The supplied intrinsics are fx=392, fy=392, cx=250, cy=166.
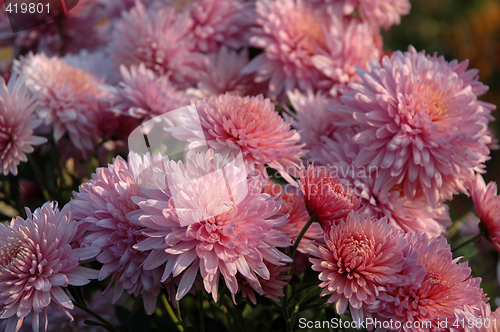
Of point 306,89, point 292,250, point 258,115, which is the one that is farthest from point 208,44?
point 292,250

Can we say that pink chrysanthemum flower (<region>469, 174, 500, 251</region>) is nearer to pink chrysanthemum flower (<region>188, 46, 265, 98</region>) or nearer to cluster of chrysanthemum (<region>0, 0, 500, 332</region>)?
cluster of chrysanthemum (<region>0, 0, 500, 332</region>)

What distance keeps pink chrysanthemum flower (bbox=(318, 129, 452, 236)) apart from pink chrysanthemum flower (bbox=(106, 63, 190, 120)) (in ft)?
0.84

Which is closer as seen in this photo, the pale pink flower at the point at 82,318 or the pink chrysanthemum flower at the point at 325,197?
the pink chrysanthemum flower at the point at 325,197

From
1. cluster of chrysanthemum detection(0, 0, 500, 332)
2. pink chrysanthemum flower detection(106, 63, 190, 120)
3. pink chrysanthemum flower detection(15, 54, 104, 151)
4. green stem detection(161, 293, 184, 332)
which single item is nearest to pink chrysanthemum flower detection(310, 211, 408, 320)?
cluster of chrysanthemum detection(0, 0, 500, 332)

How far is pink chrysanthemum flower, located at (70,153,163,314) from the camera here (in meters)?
0.41

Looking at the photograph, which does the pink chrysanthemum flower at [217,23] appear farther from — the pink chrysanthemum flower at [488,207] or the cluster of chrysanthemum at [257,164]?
the pink chrysanthemum flower at [488,207]

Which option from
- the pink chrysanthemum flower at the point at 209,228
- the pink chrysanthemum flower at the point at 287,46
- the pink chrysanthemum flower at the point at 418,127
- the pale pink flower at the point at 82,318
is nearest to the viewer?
the pink chrysanthemum flower at the point at 209,228

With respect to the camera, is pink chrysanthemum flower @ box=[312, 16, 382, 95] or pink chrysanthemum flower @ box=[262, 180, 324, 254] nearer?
pink chrysanthemum flower @ box=[262, 180, 324, 254]

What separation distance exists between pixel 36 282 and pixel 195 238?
0.56 ft

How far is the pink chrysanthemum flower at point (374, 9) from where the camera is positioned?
30.2 inches

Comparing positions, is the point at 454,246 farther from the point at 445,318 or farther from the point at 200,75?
the point at 200,75

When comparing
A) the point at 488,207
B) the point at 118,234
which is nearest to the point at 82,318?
the point at 118,234

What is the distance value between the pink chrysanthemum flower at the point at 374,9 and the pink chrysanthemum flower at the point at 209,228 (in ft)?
1.67

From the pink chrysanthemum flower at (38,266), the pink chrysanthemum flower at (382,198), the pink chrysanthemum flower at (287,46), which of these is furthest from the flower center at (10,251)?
the pink chrysanthemum flower at (287,46)
